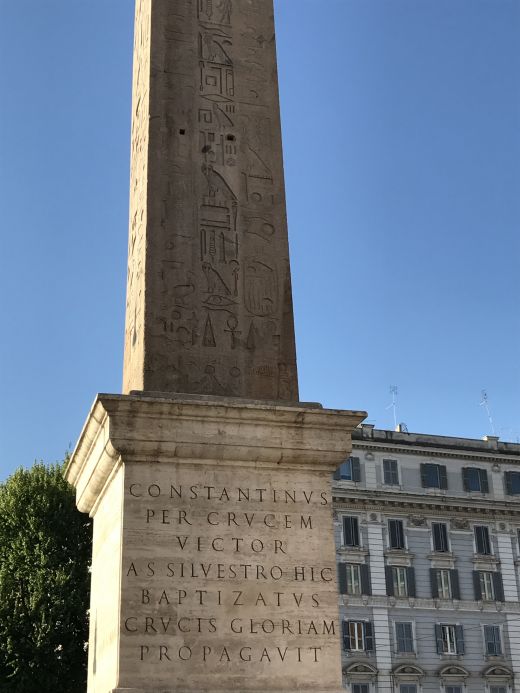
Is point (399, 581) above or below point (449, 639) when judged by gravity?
above

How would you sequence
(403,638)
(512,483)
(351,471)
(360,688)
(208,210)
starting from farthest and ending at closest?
1. (512,483)
2. (351,471)
3. (403,638)
4. (360,688)
5. (208,210)

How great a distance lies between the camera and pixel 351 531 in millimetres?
40781

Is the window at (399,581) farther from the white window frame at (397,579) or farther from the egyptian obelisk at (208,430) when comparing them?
the egyptian obelisk at (208,430)

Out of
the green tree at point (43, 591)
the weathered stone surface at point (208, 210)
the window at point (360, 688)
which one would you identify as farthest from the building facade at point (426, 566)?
the weathered stone surface at point (208, 210)

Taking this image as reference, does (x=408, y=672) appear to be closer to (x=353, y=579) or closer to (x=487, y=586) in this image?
(x=353, y=579)

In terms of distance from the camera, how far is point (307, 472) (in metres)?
7.40

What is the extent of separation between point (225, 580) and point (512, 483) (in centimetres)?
3981

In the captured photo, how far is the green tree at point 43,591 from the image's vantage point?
24.1 m

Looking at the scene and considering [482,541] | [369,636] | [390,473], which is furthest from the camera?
[482,541]

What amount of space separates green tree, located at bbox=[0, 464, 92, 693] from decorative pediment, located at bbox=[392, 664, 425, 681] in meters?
17.9

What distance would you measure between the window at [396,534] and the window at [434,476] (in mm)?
2240

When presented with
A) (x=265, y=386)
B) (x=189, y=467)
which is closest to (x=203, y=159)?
(x=265, y=386)

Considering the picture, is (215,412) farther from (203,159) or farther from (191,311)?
(203,159)

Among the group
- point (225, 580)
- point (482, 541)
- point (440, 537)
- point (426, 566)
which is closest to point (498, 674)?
point (426, 566)
